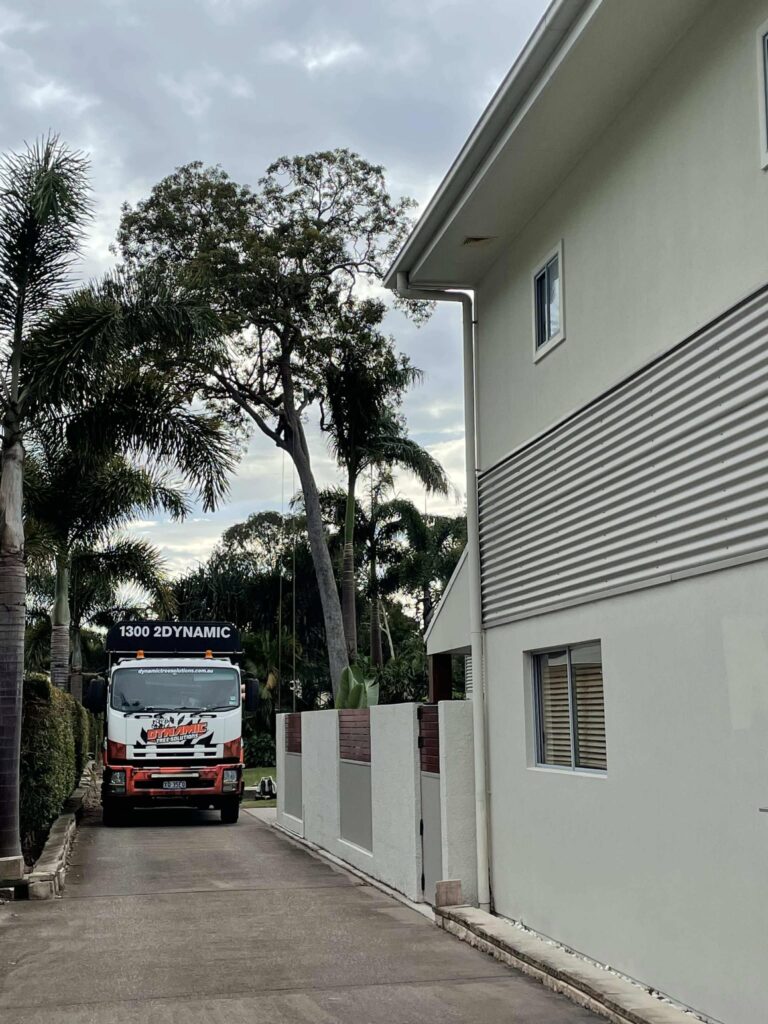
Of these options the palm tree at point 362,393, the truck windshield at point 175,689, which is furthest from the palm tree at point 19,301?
the palm tree at point 362,393

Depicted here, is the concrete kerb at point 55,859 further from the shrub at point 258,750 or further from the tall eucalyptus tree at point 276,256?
the shrub at point 258,750

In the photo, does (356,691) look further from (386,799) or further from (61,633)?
(61,633)

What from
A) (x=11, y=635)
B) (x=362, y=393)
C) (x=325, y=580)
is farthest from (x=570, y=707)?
(x=362, y=393)

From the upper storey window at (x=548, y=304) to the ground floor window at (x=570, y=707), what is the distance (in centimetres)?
261

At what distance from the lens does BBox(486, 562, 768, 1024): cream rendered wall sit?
6.53m

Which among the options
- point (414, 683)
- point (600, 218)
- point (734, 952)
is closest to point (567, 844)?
point (734, 952)

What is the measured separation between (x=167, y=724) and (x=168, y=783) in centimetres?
104

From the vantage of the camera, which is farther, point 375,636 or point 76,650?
point 375,636

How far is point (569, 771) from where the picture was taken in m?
9.24

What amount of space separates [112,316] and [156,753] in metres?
9.31

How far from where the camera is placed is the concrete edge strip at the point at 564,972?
22.9ft

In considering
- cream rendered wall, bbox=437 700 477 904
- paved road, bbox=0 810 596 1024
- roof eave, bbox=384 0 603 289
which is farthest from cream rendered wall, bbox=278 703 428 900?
roof eave, bbox=384 0 603 289

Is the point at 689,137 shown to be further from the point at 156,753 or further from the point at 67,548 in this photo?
the point at 67,548

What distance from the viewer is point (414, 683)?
133 feet
